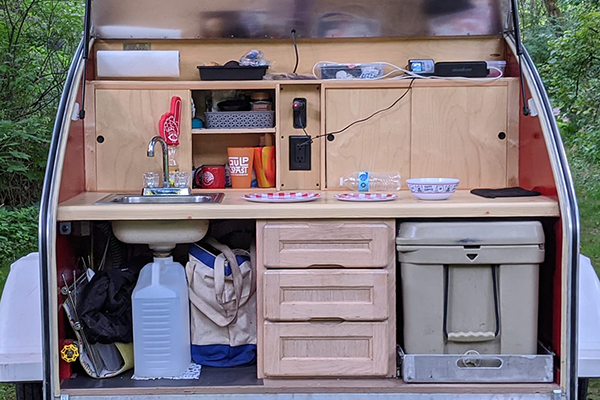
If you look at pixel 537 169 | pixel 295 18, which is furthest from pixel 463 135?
pixel 295 18

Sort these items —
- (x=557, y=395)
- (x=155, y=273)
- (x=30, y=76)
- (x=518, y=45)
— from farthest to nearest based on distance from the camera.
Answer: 1. (x=30, y=76)
2. (x=518, y=45)
3. (x=155, y=273)
4. (x=557, y=395)

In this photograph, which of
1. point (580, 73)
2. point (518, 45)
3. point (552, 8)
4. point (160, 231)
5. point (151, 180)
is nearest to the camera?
point (160, 231)

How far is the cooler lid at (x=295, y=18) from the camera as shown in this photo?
2.79 meters

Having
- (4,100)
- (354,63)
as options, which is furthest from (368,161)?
(4,100)

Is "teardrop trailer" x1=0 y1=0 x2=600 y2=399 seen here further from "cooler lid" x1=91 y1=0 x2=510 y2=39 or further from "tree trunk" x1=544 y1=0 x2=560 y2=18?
"tree trunk" x1=544 y1=0 x2=560 y2=18

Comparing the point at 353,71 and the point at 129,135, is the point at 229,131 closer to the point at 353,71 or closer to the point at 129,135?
the point at 129,135

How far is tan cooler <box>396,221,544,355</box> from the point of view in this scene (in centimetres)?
216

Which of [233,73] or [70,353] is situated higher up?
[233,73]

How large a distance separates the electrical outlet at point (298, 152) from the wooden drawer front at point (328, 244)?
27.3 inches

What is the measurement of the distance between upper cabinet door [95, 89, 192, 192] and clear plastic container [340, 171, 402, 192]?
0.73 meters

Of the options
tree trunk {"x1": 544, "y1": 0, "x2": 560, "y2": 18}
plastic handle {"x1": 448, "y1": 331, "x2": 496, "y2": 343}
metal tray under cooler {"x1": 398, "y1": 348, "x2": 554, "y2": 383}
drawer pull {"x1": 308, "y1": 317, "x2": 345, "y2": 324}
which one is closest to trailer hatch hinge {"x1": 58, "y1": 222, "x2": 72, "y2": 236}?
drawer pull {"x1": 308, "y1": 317, "x2": 345, "y2": 324}

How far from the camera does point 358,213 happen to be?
2.17 meters

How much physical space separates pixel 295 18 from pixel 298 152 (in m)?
0.62

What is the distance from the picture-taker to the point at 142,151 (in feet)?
9.15
